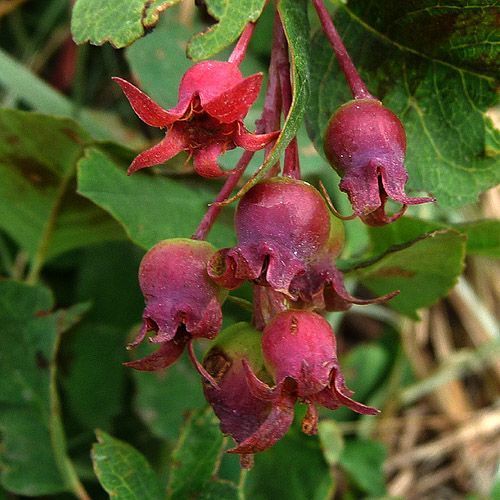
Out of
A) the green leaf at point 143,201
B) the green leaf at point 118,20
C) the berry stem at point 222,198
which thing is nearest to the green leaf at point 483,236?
the green leaf at point 143,201

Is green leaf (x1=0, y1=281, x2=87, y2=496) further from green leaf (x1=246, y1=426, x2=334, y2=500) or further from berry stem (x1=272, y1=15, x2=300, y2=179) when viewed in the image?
berry stem (x1=272, y1=15, x2=300, y2=179)

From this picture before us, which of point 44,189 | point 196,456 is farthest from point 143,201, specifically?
point 196,456

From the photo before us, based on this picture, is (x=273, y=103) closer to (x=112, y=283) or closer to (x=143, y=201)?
(x=143, y=201)

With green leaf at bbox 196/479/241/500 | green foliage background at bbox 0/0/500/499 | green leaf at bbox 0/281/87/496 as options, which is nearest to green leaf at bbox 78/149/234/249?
green foliage background at bbox 0/0/500/499

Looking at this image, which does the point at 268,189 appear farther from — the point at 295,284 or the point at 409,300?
the point at 409,300

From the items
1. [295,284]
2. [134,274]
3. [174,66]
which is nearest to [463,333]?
[134,274]

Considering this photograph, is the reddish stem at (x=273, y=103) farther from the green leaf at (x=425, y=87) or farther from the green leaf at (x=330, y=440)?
the green leaf at (x=330, y=440)
